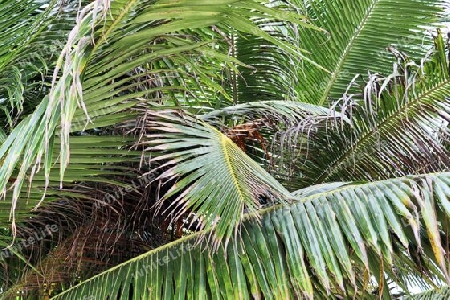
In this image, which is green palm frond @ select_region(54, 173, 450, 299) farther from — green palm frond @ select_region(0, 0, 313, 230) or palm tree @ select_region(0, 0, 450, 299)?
green palm frond @ select_region(0, 0, 313, 230)

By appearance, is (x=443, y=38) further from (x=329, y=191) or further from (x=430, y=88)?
(x=329, y=191)

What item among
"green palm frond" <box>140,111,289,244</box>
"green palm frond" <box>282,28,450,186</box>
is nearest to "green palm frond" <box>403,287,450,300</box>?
"green palm frond" <box>282,28,450,186</box>

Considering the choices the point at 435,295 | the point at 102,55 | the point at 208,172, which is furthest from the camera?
the point at 435,295

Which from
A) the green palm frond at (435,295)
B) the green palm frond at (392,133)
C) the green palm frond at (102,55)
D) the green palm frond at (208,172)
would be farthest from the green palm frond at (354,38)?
the green palm frond at (102,55)

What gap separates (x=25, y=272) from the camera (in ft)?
5.31

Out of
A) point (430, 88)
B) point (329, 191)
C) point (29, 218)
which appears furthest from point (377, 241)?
point (29, 218)

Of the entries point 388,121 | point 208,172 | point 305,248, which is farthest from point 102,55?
point 388,121

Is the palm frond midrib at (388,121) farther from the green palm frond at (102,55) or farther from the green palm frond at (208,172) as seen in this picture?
the green palm frond at (102,55)

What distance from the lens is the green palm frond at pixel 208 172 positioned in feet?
3.90

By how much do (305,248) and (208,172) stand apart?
0.27m

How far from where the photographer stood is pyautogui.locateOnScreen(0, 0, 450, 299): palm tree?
1.13 metres

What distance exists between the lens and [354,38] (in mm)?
2340

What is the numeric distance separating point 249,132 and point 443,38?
2.19 ft

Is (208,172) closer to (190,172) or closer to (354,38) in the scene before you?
(190,172)
